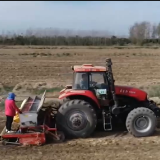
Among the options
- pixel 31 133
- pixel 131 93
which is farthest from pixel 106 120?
pixel 31 133

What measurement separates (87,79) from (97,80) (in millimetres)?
281

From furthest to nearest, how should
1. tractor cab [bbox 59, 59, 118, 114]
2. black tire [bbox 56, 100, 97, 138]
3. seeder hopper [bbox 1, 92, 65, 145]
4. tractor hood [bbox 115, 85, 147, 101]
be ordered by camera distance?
1. tractor hood [bbox 115, 85, 147, 101]
2. tractor cab [bbox 59, 59, 118, 114]
3. black tire [bbox 56, 100, 97, 138]
4. seeder hopper [bbox 1, 92, 65, 145]

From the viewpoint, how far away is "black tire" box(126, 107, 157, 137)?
9195 mm

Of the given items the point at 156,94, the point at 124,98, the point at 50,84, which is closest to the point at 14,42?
the point at 50,84

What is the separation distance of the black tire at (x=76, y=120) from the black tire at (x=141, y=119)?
0.98m

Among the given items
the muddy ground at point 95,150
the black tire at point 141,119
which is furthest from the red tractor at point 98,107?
the muddy ground at point 95,150

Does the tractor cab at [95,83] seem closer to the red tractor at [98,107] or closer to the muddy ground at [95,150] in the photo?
the red tractor at [98,107]

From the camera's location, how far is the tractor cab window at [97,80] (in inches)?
368

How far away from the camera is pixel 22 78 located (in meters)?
21.3

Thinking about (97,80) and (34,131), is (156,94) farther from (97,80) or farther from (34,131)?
(34,131)

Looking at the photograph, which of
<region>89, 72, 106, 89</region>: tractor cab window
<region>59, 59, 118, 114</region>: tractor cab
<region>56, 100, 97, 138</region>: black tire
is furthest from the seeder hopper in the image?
<region>89, 72, 106, 89</region>: tractor cab window

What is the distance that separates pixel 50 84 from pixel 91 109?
998 centimetres

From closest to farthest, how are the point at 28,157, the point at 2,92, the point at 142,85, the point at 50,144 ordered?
the point at 28,157, the point at 50,144, the point at 2,92, the point at 142,85

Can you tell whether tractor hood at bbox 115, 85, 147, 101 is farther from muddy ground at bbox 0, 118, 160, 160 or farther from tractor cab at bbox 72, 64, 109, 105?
muddy ground at bbox 0, 118, 160, 160
